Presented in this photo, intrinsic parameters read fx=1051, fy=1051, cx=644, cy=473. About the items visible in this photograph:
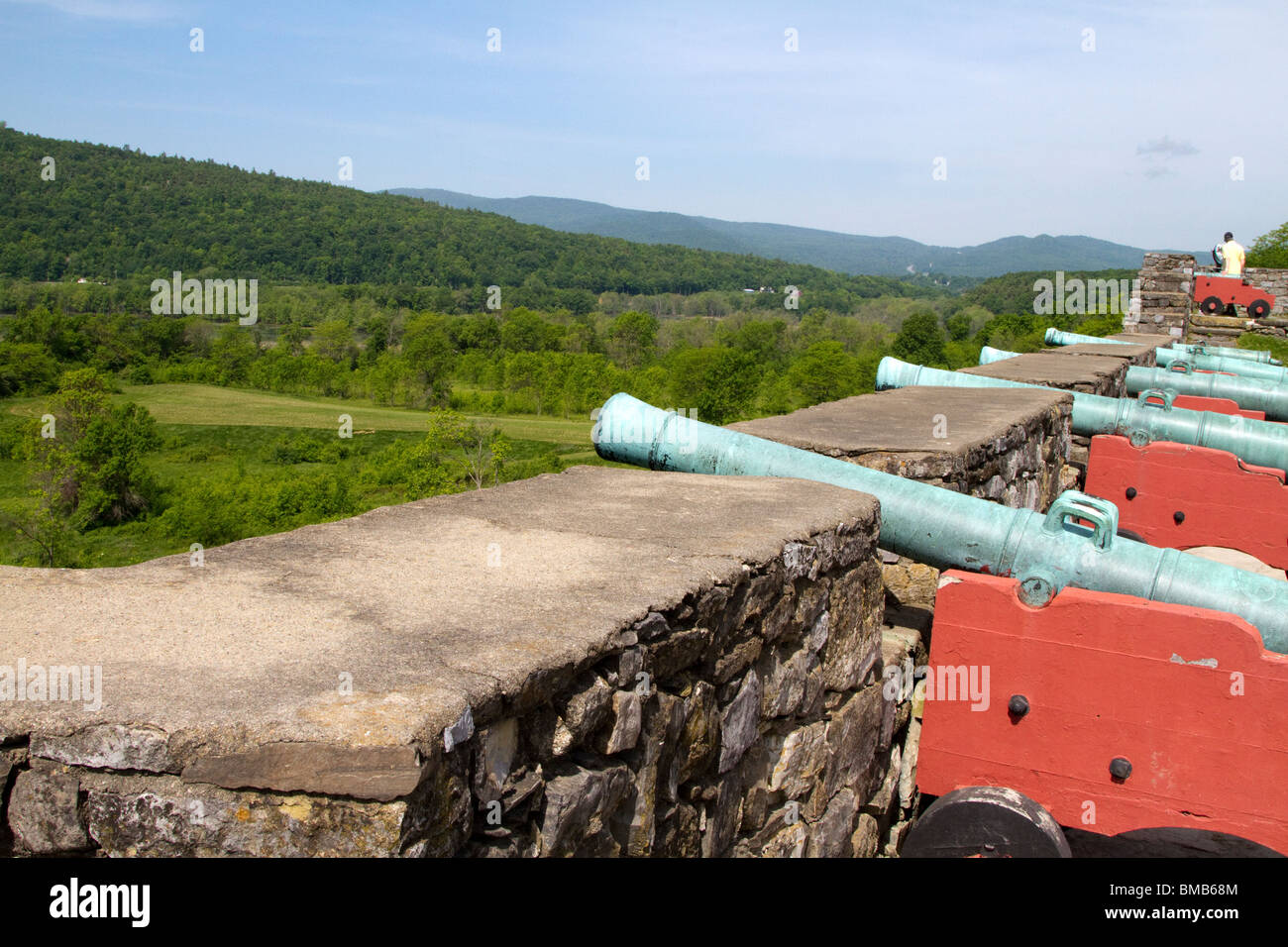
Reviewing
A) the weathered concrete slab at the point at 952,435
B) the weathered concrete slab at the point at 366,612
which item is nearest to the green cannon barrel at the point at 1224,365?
the weathered concrete slab at the point at 952,435

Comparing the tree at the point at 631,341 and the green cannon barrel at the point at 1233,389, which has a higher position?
the tree at the point at 631,341

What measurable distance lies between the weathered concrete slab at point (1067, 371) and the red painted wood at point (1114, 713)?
163 inches

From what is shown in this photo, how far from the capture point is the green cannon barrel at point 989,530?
9.37 ft

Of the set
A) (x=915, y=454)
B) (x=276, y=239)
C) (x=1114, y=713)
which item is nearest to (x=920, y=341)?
(x=915, y=454)

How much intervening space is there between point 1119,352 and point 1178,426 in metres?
3.94

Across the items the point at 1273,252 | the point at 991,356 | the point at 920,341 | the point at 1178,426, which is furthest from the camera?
the point at 920,341

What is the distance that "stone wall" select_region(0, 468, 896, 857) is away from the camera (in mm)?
1437

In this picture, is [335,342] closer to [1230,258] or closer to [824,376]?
[824,376]

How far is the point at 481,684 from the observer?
1.64 meters

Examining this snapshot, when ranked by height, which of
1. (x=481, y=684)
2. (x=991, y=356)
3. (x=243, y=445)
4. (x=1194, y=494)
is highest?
(x=991, y=356)

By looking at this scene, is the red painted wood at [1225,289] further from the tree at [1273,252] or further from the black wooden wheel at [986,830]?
the black wooden wheel at [986,830]

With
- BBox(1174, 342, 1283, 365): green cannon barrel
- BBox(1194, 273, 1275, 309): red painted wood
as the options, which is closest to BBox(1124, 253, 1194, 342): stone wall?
BBox(1194, 273, 1275, 309): red painted wood

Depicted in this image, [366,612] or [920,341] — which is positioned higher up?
[920,341]

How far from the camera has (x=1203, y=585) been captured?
2.85 m
